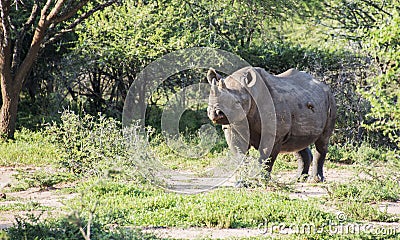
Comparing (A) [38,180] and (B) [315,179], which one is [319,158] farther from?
(A) [38,180]

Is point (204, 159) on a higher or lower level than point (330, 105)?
lower

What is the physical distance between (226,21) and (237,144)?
27.5 ft

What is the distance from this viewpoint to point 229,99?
8.75 meters

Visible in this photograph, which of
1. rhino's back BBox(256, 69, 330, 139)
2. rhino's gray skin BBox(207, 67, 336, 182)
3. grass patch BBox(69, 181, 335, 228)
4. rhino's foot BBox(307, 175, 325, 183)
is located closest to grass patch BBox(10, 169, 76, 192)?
grass patch BBox(69, 181, 335, 228)

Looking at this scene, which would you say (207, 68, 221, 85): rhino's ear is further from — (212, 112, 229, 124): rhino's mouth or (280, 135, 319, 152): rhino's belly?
(280, 135, 319, 152): rhino's belly

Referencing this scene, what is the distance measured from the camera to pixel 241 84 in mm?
9062

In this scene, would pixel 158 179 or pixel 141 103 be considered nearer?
pixel 158 179

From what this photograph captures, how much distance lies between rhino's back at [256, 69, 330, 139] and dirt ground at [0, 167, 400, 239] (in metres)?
0.96

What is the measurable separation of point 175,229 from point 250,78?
3128mm

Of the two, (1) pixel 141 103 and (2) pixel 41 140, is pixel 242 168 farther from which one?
(1) pixel 141 103

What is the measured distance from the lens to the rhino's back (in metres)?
9.62

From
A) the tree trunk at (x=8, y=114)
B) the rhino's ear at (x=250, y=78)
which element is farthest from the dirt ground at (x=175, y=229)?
the tree trunk at (x=8, y=114)

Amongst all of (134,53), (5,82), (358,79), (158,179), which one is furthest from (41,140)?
(358,79)

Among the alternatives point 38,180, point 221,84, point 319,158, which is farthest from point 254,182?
point 38,180
